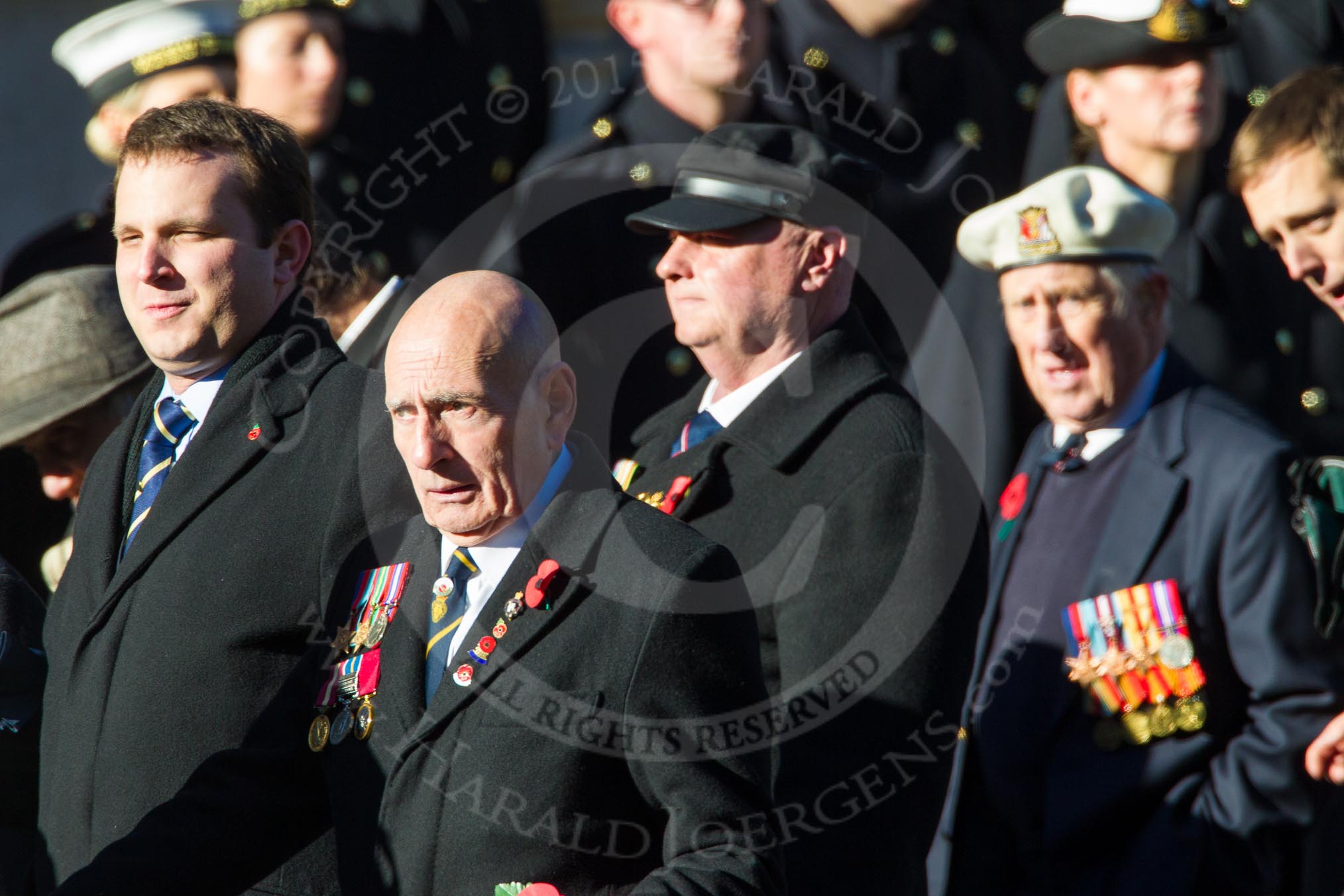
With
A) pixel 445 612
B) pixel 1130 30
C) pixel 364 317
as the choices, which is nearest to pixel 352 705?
pixel 445 612

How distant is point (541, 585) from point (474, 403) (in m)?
0.30

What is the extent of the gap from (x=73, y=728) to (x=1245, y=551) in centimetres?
231

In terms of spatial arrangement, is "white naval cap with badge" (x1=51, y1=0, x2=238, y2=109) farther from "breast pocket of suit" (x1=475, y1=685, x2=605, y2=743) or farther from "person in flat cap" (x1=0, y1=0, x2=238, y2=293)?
"breast pocket of suit" (x1=475, y1=685, x2=605, y2=743)

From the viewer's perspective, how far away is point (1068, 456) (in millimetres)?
3855

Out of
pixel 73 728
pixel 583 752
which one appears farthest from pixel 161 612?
pixel 583 752

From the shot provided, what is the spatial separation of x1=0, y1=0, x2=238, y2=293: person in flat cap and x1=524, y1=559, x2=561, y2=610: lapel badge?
255 centimetres

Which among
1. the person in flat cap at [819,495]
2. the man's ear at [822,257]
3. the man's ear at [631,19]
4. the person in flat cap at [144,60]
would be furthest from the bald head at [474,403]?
the person in flat cap at [144,60]

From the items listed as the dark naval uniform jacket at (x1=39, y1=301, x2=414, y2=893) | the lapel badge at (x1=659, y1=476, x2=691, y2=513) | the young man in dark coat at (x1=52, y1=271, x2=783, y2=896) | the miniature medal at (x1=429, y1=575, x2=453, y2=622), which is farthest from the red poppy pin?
the miniature medal at (x1=429, y1=575, x2=453, y2=622)

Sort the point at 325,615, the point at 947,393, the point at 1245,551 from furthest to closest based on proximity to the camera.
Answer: the point at 947,393 < the point at 1245,551 < the point at 325,615

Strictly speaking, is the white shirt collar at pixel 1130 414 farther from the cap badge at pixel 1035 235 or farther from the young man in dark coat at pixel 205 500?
the young man in dark coat at pixel 205 500

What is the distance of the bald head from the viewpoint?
2.54 meters

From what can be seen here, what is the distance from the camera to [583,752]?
2.39 meters

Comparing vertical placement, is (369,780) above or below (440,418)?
below

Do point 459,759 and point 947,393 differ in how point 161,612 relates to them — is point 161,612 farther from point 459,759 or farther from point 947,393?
point 947,393
